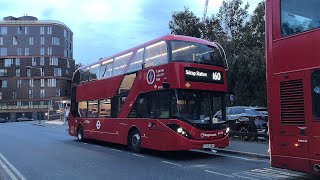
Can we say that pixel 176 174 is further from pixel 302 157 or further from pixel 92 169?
pixel 302 157

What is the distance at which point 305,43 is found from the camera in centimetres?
796

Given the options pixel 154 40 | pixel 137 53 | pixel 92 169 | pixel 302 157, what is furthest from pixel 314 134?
pixel 137 53

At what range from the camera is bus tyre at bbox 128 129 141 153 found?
53.9ft

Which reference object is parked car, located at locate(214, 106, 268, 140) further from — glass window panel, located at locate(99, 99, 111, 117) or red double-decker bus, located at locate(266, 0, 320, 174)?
red double-decker bus, located at locate(266, 0, 320, 174)

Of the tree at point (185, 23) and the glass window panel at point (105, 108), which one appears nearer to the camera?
the glass window panel at point (105, 108)

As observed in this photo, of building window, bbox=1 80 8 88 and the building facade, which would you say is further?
building window, bbox=1 80 8 88

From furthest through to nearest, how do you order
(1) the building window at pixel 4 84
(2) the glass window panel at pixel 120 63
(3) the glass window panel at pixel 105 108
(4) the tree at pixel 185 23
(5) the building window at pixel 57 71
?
(1) the building window at pixel 4 84 < (5) the building window at pixel 57 71 < (4) the tree at pixel 185 23 < (3) the glass window panel at pixel 105 108 < (2) the glass window panel at pixel 120 63

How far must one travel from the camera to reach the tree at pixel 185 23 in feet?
122

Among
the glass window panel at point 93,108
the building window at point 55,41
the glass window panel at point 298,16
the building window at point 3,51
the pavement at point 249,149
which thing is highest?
the building window at point 55,41

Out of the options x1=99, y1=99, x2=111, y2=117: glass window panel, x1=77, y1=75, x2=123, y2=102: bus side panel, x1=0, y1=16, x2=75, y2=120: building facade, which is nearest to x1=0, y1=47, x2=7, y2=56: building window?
x1=0, y1=16, x2=75, y2=120: building facade

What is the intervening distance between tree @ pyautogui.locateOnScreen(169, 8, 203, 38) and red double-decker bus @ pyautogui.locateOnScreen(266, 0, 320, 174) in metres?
28.6

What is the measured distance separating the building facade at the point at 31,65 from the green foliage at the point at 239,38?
7089cm

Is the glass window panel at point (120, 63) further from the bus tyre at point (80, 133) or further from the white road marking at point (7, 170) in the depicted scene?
the white road marking at point (7, 170)

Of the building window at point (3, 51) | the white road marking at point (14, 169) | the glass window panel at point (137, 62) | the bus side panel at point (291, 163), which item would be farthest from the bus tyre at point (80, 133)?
the building window at point (3, 51)
